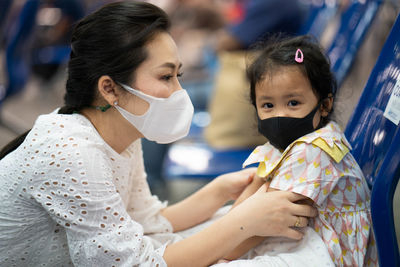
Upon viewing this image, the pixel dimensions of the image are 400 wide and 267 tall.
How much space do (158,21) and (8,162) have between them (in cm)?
56

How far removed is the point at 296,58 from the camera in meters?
1.33

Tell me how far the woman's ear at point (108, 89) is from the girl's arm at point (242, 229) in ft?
1.45

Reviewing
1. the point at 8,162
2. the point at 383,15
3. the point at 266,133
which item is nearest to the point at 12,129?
the point at 8,162

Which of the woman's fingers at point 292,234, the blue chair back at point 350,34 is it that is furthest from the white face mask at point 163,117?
the blue chair back at point 350,34

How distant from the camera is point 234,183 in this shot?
1596mm

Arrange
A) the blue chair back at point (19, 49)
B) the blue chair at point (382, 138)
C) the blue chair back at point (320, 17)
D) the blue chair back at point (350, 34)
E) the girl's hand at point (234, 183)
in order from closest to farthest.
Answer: the blue chair at point (382, 138) < the girl's hand at point (234, 183) < the blue chair back at point (350, 34) < the blue chair back at point (320, 17) < the blue chair back at point (19, 49)

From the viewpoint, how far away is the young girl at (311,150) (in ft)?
4.17

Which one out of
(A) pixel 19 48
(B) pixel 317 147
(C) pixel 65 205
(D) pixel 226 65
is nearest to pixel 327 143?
(B) pixel 317 147

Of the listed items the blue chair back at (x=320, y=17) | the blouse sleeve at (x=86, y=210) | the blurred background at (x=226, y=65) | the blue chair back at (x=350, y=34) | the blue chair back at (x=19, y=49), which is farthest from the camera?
the blue chair back at (x=19, y=49)

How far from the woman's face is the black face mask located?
0.96 ft

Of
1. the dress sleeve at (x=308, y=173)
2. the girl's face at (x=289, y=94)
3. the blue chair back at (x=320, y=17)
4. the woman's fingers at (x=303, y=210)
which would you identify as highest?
the blue chair back at (x=320, y=17)

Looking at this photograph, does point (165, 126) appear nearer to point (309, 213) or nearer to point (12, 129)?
point (309, 213)

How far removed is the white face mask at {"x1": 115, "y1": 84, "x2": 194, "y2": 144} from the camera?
1.40 metres

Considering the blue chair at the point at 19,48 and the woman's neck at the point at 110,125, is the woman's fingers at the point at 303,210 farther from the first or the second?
the blue chair at the point at 19,48
